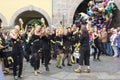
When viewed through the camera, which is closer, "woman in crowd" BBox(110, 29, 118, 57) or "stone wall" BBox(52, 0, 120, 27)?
"woman in crowd" BBox(110, 29, 118, 57)

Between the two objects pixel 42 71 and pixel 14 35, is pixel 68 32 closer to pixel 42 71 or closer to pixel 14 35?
pixel 42 71

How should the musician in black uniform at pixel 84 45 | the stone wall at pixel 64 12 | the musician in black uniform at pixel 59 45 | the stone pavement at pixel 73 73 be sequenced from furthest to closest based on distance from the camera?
1. the stone wall at pixel 64 12
2. the musician in black uniform at pixel 59 45
3. the musician in black uniform at pixel 84 45
4. the stone pavement at pixel 73 73

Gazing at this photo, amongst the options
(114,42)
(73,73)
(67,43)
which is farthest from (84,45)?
(114,42)

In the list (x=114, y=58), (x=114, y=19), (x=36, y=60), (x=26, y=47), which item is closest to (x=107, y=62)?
(x=114, y=58)

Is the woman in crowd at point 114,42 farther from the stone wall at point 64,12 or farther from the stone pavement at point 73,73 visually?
the stone wall at point 64,12

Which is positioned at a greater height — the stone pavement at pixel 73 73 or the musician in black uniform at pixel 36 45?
the musician in black uniform at pixel 36 45

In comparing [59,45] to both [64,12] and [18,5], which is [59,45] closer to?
[64,12]

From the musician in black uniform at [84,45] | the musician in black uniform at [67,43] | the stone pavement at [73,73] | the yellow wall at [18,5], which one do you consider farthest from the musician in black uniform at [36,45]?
the yellow wall at [18,5]

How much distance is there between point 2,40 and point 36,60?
1294mm

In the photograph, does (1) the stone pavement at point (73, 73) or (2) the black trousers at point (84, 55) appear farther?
(2) the black trousers at point (84, 55)

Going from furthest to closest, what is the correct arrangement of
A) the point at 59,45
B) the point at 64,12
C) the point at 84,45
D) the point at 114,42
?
the point at 64,12
the point at 114,42
the point at 59,45
the point at 84,45

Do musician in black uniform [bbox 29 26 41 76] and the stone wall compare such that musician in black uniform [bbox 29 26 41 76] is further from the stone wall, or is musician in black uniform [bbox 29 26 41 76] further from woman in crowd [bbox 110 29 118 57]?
the stone wall

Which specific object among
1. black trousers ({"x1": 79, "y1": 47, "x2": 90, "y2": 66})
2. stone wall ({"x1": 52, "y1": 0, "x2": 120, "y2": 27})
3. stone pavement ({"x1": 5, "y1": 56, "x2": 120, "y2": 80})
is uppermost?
stone wall ({"x1": 52, "y1": 0, "x2": 120, "y2": 27})

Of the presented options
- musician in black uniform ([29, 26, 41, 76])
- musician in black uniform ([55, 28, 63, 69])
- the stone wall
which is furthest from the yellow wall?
musician in black uniform ([29, 26, 41, 76])
